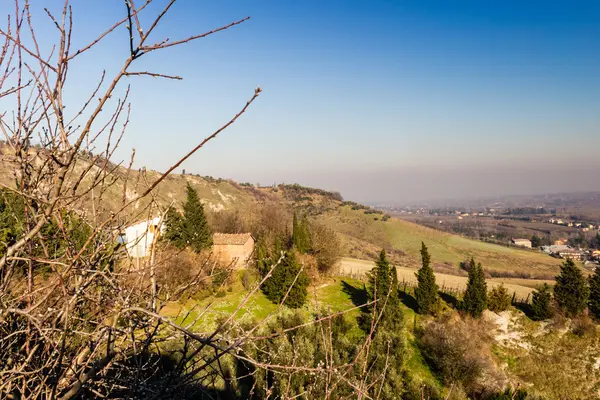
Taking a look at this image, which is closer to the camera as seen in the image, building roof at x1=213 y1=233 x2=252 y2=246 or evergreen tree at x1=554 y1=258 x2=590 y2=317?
evergreen tree at x1=554 y1=258 x2=590 y2=317

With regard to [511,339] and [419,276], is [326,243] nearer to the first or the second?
[419,276]

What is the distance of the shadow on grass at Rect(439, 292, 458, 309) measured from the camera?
73.7ft

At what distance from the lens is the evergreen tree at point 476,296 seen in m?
19.7

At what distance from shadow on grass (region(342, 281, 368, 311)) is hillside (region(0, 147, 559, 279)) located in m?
18.1

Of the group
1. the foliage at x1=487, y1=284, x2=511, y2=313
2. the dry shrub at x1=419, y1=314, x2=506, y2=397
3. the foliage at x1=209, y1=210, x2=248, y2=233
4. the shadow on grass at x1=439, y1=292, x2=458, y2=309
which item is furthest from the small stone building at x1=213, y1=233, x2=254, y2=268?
the foliage at x1=487, y1=284, x2=511, y2=313

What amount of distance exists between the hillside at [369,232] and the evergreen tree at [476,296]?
26947mm

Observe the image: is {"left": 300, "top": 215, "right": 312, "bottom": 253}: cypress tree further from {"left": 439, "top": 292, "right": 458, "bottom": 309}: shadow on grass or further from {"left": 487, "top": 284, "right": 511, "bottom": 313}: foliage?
{"left": 487, "top": 284, "right": 511, "bottom": 313}: foliage

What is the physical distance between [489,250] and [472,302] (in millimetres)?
63916

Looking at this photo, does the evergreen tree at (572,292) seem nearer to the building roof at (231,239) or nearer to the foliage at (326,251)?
the foliage at (326,251)

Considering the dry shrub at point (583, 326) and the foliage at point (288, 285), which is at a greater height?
the foliage at point (288, 285)

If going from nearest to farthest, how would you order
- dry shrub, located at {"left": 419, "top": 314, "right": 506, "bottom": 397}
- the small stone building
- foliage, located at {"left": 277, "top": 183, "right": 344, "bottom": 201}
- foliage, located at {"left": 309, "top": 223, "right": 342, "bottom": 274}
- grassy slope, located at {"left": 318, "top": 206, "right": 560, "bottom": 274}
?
dry shrub, located at {"left": 419, "top": 314, "right": 506, "bottom": 397} < foliage, located at {"left": 309, "top": 223, "right": 342, "bottom": 274} < the small stone building < grassy slope, located at {"left": 318, "top": 206, "right": 560, "bottom": 274} < foliage, located at {"left": 277, "top": 183, "right": 344, "bottom": 201}

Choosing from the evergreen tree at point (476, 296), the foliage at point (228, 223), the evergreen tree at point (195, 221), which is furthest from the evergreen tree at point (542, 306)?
the foliage at point (228, 223)

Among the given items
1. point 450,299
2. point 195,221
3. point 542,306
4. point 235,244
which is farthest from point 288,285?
point 542,306

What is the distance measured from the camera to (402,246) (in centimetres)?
7244
